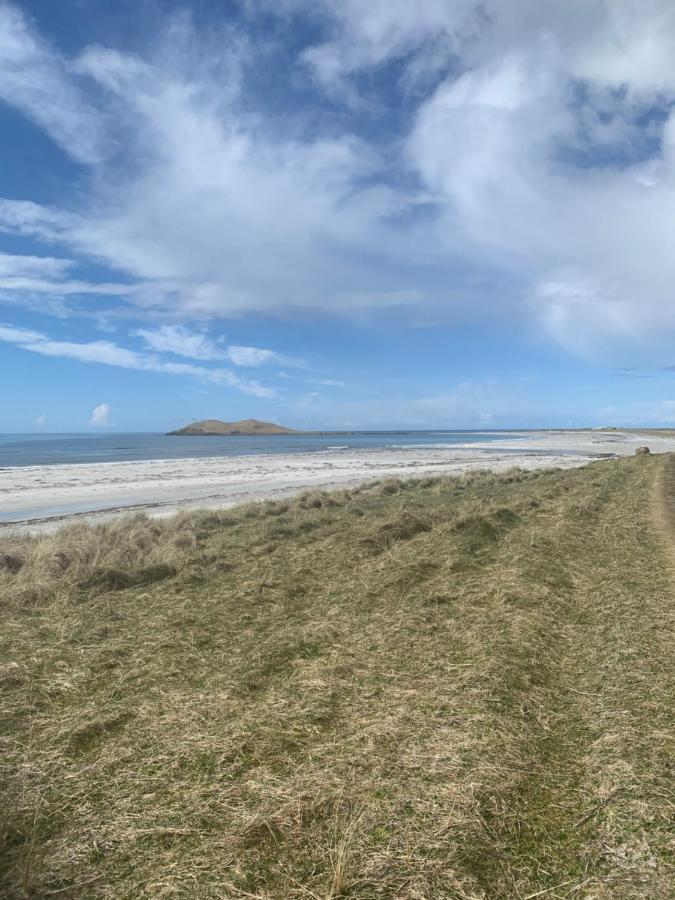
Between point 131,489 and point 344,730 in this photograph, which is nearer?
point 344,730

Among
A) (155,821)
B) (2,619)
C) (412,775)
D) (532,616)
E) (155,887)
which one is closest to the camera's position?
(155,887)

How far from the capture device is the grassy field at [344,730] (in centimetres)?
318

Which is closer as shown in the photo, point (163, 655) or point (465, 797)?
point (465, 797)

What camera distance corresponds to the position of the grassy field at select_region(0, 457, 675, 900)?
3178 millimetres

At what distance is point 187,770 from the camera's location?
4234 millimetres

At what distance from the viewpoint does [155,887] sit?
306 cm

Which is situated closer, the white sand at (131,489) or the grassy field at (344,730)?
the grassy field at (344,730)

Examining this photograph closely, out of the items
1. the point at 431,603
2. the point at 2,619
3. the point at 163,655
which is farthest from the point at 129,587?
the point at 431,603

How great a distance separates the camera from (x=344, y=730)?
4.75 metres

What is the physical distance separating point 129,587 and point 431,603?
5.87 metres

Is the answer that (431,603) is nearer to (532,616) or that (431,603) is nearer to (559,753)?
(532,616)

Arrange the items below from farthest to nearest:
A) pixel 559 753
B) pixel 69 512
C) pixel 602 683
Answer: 1. pixel 69 512
2. pixel 602 683
3. pixel 559 753

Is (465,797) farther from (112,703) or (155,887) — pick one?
(112,703)

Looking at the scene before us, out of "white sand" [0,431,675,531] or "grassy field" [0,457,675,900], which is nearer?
"grassy field" [0,457,675,900]
